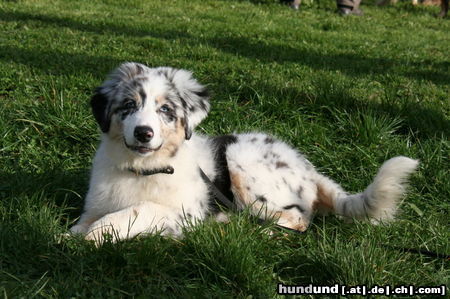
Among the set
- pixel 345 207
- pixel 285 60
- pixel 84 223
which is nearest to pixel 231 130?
pixel 345 207

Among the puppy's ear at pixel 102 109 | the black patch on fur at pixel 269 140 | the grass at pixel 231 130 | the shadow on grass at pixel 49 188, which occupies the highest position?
the puppy's ear at pixel 102 109

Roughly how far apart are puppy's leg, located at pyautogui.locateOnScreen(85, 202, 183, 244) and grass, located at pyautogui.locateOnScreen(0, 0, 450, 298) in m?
0.13

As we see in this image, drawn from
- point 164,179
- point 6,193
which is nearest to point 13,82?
point 6,193

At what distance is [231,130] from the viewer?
5379 millimetres

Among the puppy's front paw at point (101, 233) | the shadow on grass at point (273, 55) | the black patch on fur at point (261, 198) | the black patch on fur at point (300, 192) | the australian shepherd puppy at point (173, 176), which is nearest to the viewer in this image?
the puppy's front paw at point (101, 233)

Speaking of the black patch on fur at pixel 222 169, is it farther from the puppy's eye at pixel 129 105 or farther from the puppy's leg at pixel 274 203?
the puppy's eye at pixel 129 105

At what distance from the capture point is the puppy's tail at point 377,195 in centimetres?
365

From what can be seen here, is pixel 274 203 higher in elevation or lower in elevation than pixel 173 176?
lower

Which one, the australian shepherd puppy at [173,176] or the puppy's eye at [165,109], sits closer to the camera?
the australian shepherd puppy at [173,176]

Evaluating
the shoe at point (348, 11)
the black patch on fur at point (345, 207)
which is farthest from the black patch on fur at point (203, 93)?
the shoe at point (348, 11)

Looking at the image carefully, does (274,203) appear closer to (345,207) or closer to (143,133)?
(345,207)

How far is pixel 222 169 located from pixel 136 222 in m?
0.95

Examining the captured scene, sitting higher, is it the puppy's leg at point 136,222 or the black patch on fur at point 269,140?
the black patch on fur at point 269,140

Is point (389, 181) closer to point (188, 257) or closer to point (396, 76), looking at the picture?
point (188, 257)
